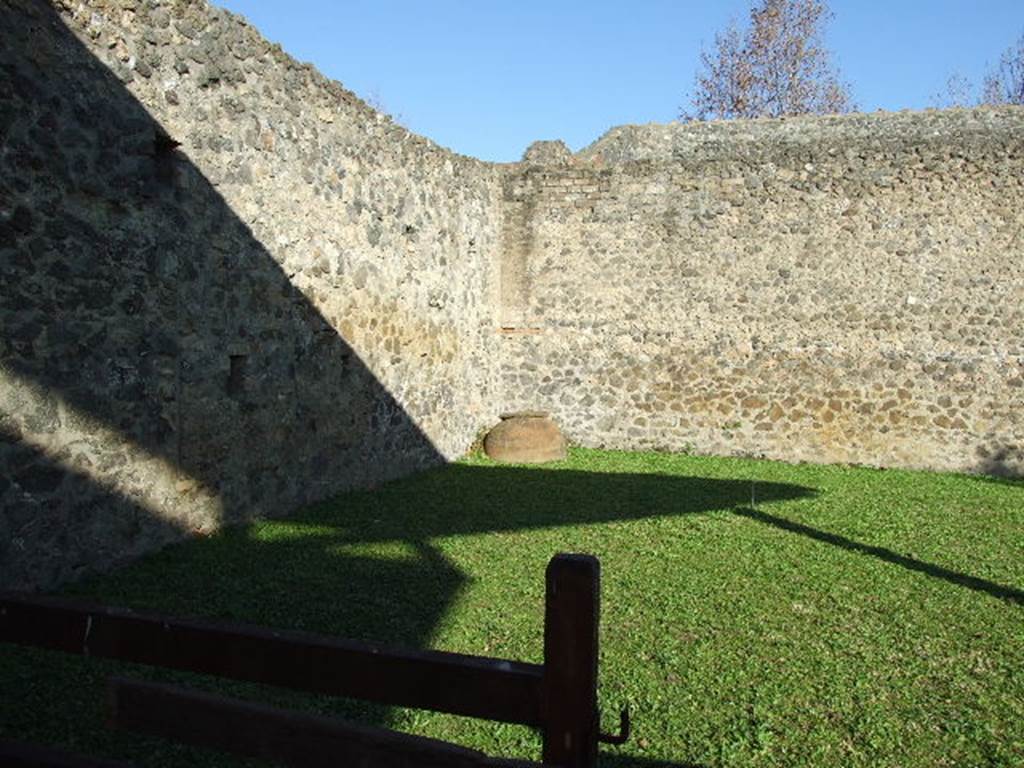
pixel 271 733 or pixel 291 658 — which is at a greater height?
pixel 291 658

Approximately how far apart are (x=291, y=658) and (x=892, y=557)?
16.6ft

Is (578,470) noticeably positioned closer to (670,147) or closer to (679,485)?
(679,485)

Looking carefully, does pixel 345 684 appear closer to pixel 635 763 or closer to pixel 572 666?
pixel 572 666

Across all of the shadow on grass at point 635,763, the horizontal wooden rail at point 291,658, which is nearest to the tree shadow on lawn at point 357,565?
the shadow on grass at point 635,763

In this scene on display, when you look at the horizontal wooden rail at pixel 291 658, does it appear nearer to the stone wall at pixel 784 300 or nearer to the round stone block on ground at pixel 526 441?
the round stone block on ground at pixel 526 441

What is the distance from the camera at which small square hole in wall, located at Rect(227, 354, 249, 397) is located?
612cm

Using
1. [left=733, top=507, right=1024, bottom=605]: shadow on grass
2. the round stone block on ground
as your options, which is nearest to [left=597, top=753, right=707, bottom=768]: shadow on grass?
Answer: [left=733, top=507, right=1024, bottom=605]: shadow on grass

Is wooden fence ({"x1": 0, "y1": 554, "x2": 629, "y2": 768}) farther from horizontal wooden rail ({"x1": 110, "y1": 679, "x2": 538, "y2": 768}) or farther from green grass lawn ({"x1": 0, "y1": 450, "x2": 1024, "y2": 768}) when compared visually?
green grass lawn ({"x1": 0, "y1": 450, "x2": 1024, "y2": 768})

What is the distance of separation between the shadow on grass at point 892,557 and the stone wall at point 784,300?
3.70 metres

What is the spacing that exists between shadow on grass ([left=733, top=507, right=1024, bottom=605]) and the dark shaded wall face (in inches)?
141

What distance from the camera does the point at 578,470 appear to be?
30.5 feet

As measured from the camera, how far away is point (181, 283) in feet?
18.1

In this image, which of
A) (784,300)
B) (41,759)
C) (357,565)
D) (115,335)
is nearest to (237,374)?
(115,335)

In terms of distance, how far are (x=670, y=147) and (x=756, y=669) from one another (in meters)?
13.6
